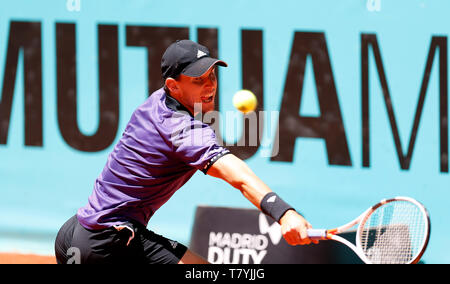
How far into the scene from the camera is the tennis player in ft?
8.88

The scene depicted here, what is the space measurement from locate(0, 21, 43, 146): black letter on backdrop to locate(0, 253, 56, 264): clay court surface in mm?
849

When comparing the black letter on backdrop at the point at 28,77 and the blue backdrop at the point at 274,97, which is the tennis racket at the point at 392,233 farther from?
→ the black letter on backdrop at the point at 28,77

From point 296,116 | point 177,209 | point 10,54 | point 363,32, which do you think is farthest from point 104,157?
point 363,32

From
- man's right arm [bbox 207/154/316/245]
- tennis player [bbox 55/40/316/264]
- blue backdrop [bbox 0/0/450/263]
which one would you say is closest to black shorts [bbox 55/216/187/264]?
tennis player [bbox 55/40/316/264]

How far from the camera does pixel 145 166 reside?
2.75 metres

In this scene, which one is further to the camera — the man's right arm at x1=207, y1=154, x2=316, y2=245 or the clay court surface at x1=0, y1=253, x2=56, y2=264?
the clay court surface at x1=0, y1=253, x2=56, y2=264

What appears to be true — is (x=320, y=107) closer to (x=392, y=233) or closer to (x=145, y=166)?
(x=392, y=233)

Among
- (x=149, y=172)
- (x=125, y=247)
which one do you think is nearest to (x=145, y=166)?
(x=149, y=172)

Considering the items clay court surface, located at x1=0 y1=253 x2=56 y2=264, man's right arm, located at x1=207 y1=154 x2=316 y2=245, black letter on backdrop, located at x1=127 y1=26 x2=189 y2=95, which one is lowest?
clay court surface, located at x1=0 y1=253 x2=56 y2=264

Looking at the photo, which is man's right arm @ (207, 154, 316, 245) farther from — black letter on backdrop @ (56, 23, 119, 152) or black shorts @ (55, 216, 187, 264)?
black letter on backdrop @ (56, 23, 119, 152)

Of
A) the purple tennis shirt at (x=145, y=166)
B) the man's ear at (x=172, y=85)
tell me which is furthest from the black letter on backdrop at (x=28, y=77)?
the man's ear at (x=172, y=85)

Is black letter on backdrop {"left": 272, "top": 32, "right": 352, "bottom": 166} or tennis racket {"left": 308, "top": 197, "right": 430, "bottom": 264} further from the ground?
black letter on backdrop {"left": 272, "top": 32, "right": 352, "bottom": 166}

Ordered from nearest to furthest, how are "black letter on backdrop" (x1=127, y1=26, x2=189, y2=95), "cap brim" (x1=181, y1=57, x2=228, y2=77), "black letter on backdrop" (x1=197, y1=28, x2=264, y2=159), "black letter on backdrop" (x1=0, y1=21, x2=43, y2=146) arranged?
"cap brim" (x1=181, y1=57, x2=228, y2=77) → "black letter on backdrop" (x1=197, y1=28, x2=264, y2=159) → "black letter on backdrop" (x1=127, y1=26, x2=189, y2=95) → "black letter on backdrop" (x1=0, y1=21, x2=43, y2=146)

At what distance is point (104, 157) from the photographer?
5.15 meters
